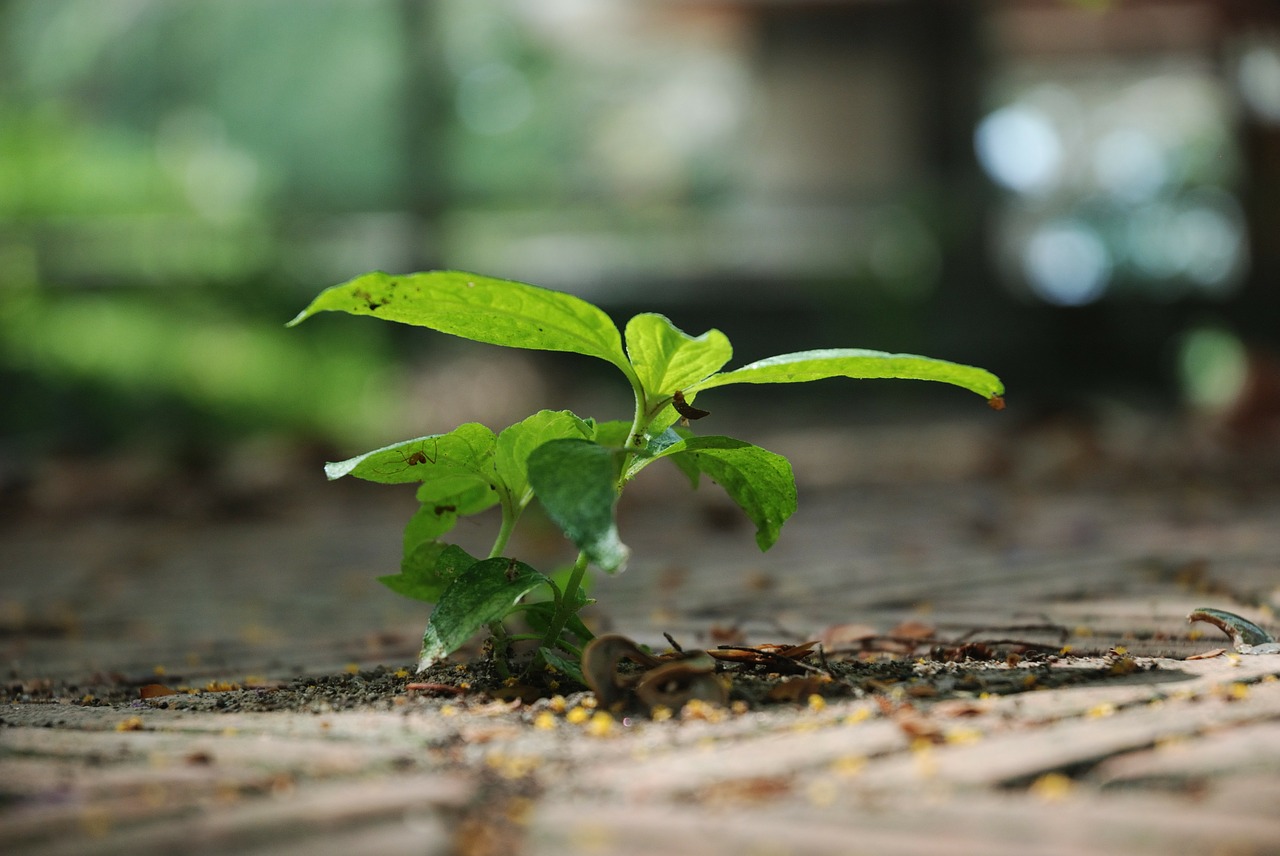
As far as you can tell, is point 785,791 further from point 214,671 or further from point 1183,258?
point 1183,258

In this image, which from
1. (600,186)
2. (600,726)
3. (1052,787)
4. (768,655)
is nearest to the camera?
(1052,787)

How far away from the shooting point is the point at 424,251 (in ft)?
Answer: 30.6

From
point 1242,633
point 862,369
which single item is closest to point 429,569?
point 862,369

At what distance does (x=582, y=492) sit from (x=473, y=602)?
0.68ft

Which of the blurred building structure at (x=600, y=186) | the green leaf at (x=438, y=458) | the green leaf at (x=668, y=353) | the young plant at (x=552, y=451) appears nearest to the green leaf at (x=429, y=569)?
the young plant at (x=552, y=451)

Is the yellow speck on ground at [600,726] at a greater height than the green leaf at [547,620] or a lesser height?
lesser

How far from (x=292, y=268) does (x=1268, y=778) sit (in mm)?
8191

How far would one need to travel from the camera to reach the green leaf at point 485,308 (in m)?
1.33

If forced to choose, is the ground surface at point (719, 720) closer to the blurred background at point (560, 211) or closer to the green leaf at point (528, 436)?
the green leaf at point (528, 436)

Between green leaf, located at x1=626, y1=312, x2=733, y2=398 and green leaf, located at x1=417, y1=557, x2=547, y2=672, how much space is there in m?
0.26

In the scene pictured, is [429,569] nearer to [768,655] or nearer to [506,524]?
[506,524]

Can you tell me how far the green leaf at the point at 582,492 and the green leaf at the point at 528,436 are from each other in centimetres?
10

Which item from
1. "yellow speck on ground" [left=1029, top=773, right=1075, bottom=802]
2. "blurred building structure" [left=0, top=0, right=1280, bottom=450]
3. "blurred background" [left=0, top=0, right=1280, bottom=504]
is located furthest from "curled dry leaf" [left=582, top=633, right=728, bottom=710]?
"blurred building structure" [left=0, top=0, right=1280, bottom=450]

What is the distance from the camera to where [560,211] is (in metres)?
11.7
